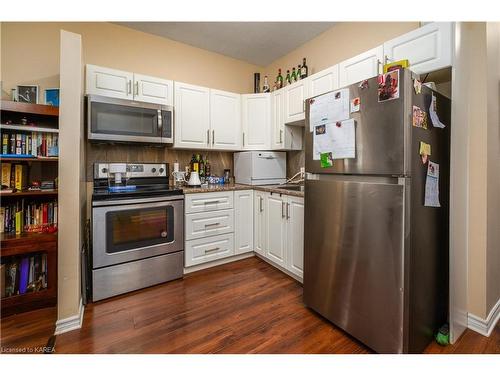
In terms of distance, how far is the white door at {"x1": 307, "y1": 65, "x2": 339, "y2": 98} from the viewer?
2.10 metres

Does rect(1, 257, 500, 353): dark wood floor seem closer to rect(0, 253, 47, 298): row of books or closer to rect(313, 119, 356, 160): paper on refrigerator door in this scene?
rect(0, 253, 47, 298): row of books

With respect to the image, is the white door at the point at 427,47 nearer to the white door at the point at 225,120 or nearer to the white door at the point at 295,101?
→ the white door at the point at 295,101

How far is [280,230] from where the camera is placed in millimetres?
2322

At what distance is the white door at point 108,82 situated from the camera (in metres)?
2.13

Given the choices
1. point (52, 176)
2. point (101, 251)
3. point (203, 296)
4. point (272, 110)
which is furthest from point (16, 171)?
point (272, 110)

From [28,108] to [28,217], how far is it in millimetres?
845

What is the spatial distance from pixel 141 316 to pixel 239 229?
1248 mm

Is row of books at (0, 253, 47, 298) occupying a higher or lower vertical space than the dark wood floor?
higher

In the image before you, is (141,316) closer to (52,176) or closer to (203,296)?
(203,296)

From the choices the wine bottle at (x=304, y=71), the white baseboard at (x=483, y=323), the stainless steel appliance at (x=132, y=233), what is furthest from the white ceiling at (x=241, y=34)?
the white baseboard at (x=483, y=323)

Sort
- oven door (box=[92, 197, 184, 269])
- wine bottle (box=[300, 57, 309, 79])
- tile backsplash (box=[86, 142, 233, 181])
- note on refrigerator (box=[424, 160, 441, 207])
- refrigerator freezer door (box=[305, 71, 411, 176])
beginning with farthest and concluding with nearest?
wine bottle (box=[300, 57, 309, 79]), tile backsplash (box=[86, 142, 233, 181]), oven door (box=[92, 197, 184, 269]), note on refrigerator (box=[424, 160, 441, 207]), refrigerator freezer door (box=[305, 71, 411, 176])

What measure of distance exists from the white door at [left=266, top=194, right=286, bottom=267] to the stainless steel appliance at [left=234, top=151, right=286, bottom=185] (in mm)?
510

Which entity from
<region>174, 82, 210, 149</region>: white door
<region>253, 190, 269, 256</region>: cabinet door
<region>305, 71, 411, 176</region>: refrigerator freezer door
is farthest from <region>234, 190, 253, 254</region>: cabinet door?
<region>305, 71, 411, 176</region>: refrigerator freezer door

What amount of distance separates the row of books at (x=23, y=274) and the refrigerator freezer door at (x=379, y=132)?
2.42 metres
